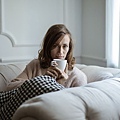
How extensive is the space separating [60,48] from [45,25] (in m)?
1.21

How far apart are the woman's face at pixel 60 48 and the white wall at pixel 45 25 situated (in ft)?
3.31

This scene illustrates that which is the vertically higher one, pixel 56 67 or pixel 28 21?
pixel 28 21

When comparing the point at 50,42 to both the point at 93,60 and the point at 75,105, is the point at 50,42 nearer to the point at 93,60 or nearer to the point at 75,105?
the point at 75,105

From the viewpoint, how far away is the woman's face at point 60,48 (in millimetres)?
1784

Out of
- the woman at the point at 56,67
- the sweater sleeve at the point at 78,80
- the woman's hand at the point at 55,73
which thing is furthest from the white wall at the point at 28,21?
the woman's hand at the point at 55,73

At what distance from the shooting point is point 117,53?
2.63 m

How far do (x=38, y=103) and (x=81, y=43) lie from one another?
91.7 inches

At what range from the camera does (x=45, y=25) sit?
294 cm

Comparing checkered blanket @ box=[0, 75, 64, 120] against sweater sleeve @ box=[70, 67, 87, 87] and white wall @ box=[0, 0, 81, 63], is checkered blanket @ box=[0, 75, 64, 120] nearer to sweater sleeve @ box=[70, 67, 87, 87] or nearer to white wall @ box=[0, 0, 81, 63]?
sweater sleeve @ box=[70, 67, 87, 87]

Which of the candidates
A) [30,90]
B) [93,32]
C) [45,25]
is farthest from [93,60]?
[30,90]

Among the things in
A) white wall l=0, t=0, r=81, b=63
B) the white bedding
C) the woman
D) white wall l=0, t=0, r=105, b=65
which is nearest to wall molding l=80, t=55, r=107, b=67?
white wall l=0, t=0, r=105, b=65

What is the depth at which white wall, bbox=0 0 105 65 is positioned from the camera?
8.85ft

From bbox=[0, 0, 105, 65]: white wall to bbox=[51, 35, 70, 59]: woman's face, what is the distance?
1.01 meters

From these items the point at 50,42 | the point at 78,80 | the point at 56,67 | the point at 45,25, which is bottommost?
the point at 78,80
